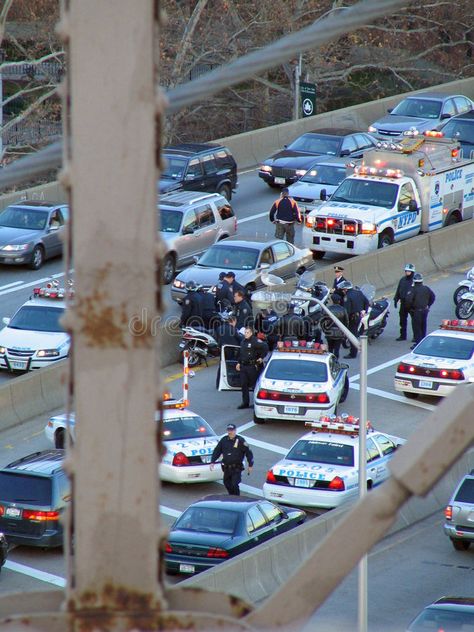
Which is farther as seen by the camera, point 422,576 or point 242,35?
point 242,35

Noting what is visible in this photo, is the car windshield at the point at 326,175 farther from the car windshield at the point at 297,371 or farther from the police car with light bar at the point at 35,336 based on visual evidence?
the car windshield at the point at 297,371

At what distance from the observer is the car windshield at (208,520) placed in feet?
67.7

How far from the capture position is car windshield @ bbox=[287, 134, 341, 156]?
4291 centimetres

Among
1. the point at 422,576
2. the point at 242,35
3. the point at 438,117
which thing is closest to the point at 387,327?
the point at 422,576

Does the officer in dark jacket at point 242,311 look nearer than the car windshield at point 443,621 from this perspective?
No

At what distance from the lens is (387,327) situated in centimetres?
3322

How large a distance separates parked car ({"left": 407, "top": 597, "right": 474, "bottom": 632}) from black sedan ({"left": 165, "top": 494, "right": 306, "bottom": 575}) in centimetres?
445

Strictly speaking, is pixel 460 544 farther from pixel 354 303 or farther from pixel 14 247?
pixel 14 247

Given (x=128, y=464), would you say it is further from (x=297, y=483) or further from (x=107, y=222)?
(x=297, y=483)

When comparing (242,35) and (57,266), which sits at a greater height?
(242,35)

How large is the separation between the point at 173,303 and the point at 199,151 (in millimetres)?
9063

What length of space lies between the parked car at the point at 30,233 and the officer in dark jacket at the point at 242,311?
24.2ft

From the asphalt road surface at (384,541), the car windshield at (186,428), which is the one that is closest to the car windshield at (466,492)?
the asphalt road surface at (384,541)

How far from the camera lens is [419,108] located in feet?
160
